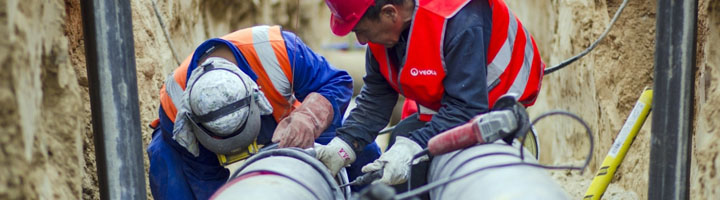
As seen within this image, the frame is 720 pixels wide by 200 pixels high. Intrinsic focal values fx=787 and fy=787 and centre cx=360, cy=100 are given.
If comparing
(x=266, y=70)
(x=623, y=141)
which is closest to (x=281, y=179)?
(x=266, y=70)

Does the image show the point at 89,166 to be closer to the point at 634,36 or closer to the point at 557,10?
the point at 634,36

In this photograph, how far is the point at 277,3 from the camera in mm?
9297

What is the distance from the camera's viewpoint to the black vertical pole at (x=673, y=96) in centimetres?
254

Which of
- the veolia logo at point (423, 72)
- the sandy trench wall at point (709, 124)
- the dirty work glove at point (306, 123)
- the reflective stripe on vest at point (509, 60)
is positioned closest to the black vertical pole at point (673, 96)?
the sandy trench wall at point (709, 124)

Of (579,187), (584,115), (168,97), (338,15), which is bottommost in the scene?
(579,187)

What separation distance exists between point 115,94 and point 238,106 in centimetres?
92

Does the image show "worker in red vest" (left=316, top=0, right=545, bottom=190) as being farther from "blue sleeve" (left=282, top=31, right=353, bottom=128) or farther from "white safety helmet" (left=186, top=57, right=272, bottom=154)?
"blue sleeve" (left=282, top=31, right=353, bottom=128)

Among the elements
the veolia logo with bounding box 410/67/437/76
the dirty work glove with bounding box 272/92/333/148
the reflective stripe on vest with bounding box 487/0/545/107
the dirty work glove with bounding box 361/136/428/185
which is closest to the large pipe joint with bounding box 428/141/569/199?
the dirty work glove with bounding box 361/136/428/185

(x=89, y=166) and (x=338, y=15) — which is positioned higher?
(x=338, y=15)

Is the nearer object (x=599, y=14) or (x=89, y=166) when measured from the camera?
(x=89, y=166)

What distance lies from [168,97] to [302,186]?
1.76 metres

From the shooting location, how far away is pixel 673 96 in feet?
8.43

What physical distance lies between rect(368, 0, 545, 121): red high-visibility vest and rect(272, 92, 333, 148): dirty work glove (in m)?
0.49

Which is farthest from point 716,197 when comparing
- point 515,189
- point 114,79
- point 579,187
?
point 579,187
